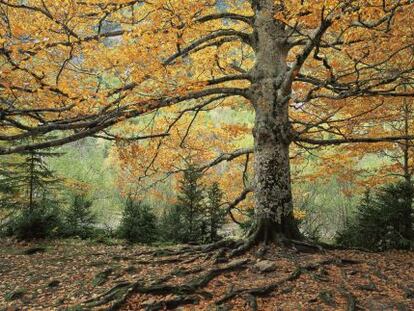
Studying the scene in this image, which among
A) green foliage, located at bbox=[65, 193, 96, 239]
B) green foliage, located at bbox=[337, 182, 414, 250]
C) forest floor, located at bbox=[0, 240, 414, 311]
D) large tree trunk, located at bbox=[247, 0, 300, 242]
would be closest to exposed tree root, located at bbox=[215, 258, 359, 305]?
forest floor, located at bbox=[0, 240, 414, 311]

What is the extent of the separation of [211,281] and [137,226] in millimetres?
6813

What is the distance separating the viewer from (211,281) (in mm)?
6801

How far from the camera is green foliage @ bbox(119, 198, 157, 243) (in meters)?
13.1

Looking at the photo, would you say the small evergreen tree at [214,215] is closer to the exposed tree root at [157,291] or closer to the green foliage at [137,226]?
the green foliage at [137,226]

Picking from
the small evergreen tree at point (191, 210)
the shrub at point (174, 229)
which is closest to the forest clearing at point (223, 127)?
the shrub at point (174, 229)

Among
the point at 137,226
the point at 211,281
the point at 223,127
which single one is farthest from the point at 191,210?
the point at 211,281

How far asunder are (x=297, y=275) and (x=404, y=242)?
177 inches

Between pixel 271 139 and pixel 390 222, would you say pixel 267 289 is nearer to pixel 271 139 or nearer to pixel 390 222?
pixel 271 139

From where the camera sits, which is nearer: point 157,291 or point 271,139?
point 157,291

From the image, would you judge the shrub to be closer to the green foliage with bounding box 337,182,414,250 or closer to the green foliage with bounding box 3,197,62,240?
the green foliage with bounding box 3,197,62,240

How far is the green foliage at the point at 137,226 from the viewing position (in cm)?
1312

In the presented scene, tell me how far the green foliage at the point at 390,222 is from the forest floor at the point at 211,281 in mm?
854

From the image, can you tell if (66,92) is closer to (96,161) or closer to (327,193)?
(327,193)

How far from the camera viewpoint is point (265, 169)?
8445mm
